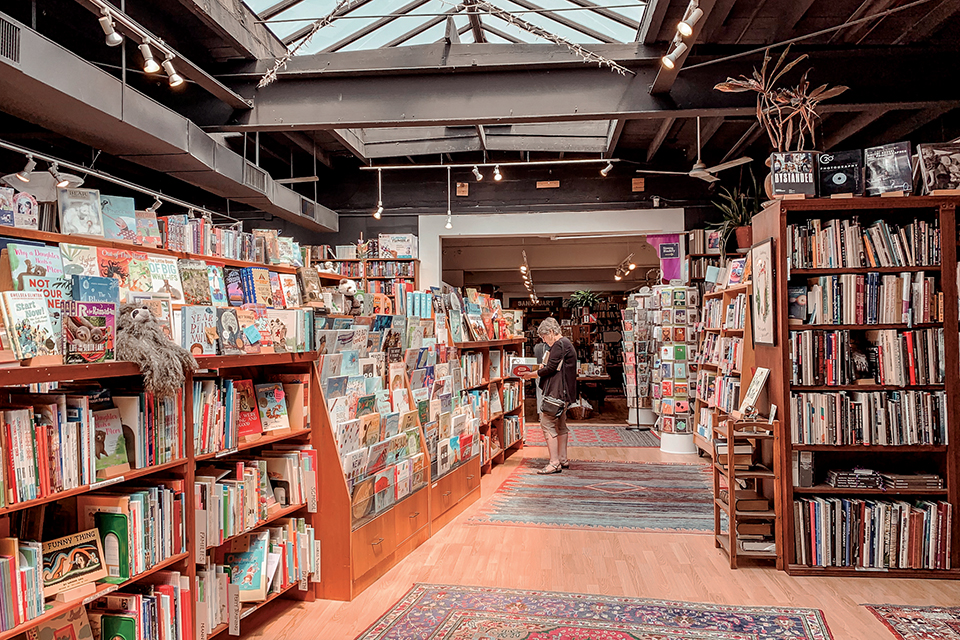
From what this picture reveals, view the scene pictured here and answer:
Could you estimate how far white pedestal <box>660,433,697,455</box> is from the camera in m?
8.24

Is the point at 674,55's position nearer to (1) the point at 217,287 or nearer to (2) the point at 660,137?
(1) the point at 217,287

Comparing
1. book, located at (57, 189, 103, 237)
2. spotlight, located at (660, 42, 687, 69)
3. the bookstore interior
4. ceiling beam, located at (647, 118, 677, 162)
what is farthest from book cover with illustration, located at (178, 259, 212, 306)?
ceiling beam, located at (647, 118, 677, 162)

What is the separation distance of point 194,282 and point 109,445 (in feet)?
4.41

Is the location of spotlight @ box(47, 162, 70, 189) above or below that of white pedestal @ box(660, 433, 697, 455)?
above

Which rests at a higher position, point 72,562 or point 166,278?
point 166,278

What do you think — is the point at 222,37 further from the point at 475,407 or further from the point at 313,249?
the point at 313,249

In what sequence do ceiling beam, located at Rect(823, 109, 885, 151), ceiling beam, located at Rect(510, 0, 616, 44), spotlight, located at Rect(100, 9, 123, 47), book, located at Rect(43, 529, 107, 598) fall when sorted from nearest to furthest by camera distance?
book, located at Rect(43, 529, 107, 598) → spotlight, located at Rect(100, 9, 123, 47) → ceiling beam, located at Rect(510, 0, 616, 44) → ceiling beam, located at Rect(823, 109, 885, 151)

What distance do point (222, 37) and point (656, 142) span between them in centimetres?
542

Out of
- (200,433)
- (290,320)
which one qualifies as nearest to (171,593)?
(200,433)

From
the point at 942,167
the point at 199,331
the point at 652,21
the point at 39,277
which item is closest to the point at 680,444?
the point at 942,167

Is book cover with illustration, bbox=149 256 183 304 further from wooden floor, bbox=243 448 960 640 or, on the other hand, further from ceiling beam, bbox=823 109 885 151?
ceiling beam, bbox=823 109 885 151

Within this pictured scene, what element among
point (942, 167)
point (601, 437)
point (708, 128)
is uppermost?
point (708, 128)

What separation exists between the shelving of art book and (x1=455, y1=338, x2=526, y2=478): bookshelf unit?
2929 millimetres

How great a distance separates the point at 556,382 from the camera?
6.86 meters
